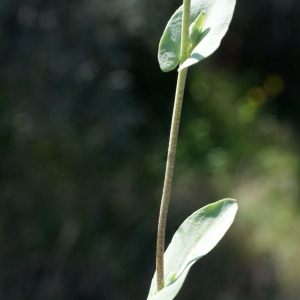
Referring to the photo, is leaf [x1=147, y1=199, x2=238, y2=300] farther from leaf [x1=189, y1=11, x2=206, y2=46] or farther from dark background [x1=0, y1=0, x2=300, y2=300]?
dark background [x1=0, y1=0, x2=300, y2=300]

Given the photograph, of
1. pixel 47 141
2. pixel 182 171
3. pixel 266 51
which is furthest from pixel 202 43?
pixel 266 51

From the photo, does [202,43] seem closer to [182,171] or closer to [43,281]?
[43,281]

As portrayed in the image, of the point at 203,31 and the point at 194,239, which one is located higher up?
the point at 203,31

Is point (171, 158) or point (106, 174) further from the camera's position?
point (106, 174)

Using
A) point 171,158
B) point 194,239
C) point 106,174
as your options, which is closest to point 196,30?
point 171,158

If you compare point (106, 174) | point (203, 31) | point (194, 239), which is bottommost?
point (106, 174)

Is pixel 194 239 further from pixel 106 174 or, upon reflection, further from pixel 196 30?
pixel 106 174

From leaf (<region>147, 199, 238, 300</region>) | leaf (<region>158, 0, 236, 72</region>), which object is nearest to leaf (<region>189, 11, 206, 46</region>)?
leaf (<region>158, 0, 236, 72</region>)
